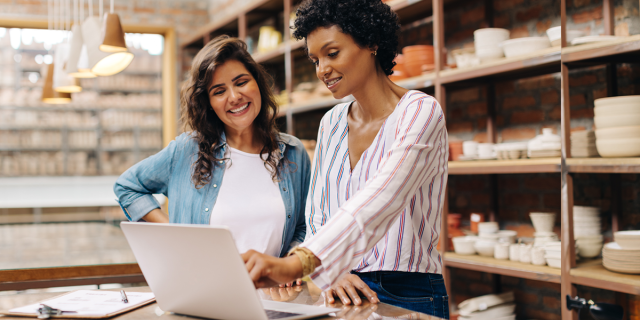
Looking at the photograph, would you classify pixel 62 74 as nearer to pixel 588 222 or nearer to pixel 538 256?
pixel 538 256

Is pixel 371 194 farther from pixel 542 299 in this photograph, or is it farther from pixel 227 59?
pixel 542 299

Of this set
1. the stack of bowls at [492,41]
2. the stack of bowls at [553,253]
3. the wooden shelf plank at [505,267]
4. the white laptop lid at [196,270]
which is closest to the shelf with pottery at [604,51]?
the stack of bowls at [492,41]

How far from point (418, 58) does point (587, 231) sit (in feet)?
3.94

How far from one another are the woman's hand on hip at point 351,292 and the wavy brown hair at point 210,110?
1.89 feet

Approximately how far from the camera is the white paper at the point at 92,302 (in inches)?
43.6

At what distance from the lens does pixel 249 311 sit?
0.89 metres

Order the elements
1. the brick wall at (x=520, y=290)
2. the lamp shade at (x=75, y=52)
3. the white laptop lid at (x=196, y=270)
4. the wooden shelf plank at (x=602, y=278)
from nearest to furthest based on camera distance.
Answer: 1. the white laptop lid at (x=196, y=270)
2. the wooden shelf plank at (x=602, y=278)
3. the brick wall at (x=520, y=290)
4. the lamp shade at (x=75, y=52)

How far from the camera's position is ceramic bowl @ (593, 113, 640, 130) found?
192cm

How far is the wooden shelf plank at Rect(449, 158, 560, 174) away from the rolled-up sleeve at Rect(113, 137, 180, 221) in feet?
4.74

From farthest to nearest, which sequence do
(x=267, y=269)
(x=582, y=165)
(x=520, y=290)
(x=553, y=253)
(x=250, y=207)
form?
(x=520, y=290)
(x=553, y=253)
(x=582, y=165)
(x=250, y=207)
(x=267, y=269)

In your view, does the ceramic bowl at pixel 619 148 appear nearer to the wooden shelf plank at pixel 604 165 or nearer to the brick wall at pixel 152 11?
the wooden shelf plank at pixel 604 165

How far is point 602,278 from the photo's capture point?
Answer: 195 centimetres

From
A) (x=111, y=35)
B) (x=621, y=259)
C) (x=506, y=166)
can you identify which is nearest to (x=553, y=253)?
(x=621, y=259)

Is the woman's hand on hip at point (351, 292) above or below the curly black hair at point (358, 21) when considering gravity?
below
